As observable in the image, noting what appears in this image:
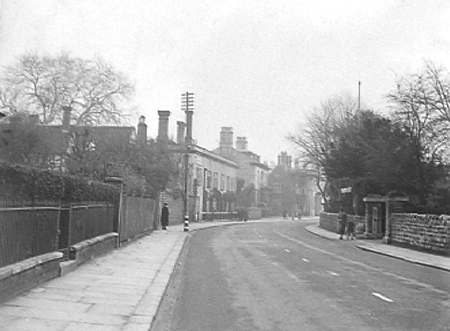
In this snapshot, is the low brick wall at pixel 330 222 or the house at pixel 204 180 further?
the house at pixel 204 180

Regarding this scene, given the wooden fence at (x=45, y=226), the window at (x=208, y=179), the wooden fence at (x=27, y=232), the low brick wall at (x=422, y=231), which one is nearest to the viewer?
the wooden fence at (x=27, y=232)

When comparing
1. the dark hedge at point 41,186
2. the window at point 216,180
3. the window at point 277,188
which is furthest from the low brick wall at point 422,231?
the window at point 277,188

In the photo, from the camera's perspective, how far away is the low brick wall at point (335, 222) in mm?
37031

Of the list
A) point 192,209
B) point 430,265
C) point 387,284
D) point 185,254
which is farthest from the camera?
point 192,209

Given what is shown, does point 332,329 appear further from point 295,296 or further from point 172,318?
point 295,296

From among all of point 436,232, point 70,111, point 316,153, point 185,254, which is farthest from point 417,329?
point 316,153

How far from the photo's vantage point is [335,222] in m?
44.8

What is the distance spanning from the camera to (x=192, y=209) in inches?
2345

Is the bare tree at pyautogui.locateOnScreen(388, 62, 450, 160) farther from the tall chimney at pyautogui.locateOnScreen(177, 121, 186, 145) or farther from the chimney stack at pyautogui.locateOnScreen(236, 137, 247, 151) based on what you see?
the chimney stack at pyautogui.locateOnScreen(236, 137, 247, 151)

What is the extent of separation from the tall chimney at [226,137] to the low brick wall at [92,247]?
232 ft

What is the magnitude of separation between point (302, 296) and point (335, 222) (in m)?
33.8

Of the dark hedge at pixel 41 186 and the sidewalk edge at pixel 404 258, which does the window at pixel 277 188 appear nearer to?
the sidewalk edge at pixel 404 258

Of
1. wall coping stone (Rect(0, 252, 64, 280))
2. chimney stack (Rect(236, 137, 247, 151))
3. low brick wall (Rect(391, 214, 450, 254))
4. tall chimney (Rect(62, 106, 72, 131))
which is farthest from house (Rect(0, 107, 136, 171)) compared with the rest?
chimney stack (Rect(236, 137, 247, 151))

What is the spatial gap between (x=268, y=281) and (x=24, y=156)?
1763 cm
